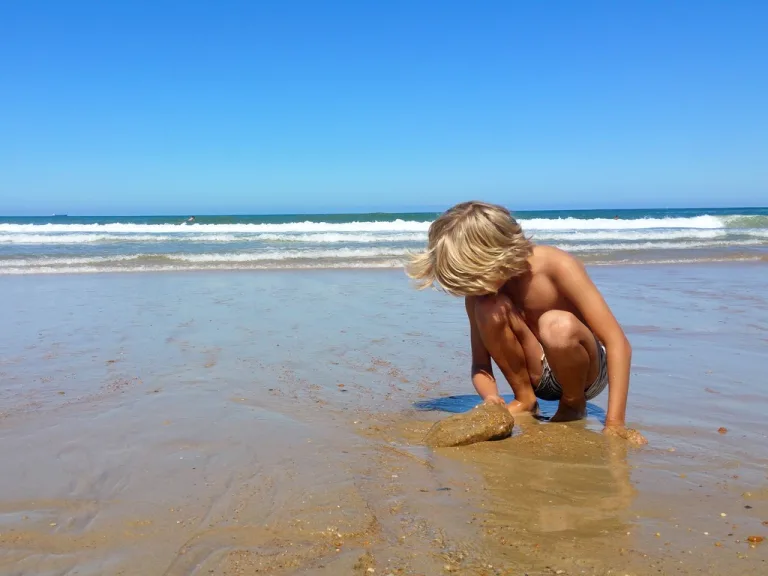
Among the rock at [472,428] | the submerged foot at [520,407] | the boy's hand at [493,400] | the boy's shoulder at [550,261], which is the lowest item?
→ the submerged foot at [520,407]

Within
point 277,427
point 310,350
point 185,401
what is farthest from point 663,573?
point 310,350

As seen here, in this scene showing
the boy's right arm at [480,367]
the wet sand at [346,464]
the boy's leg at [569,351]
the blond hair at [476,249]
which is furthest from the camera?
the boy's right arm at [480,367]

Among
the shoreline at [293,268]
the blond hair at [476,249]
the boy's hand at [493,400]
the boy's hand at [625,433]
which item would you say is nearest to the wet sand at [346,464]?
the boy's hand at [625,433]

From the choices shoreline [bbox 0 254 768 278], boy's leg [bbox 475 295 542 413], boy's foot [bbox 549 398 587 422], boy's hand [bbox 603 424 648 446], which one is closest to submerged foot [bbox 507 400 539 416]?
boy's leg [bbox 475 295 542 413]

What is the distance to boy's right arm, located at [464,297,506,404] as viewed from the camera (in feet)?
10.1

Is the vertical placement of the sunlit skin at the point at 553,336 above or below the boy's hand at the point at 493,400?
above

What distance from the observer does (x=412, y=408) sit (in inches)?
133

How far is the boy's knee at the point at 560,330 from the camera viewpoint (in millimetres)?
2697

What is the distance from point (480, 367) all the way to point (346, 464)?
3.17ft

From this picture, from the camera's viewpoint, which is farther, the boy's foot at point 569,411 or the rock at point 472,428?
the boy's foot at point 569,411

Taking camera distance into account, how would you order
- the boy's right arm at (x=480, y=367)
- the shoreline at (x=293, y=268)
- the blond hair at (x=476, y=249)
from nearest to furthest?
the blond hair at (x=476, y=249)
the boy's right arm at (x=480, y=367)
the shoreline at (x=293, y=268)

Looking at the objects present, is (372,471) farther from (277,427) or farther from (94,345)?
(94,345)

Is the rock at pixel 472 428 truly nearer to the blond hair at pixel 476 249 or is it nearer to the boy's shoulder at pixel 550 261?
the blond hair at pixel 476 249

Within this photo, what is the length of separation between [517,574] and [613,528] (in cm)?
43
